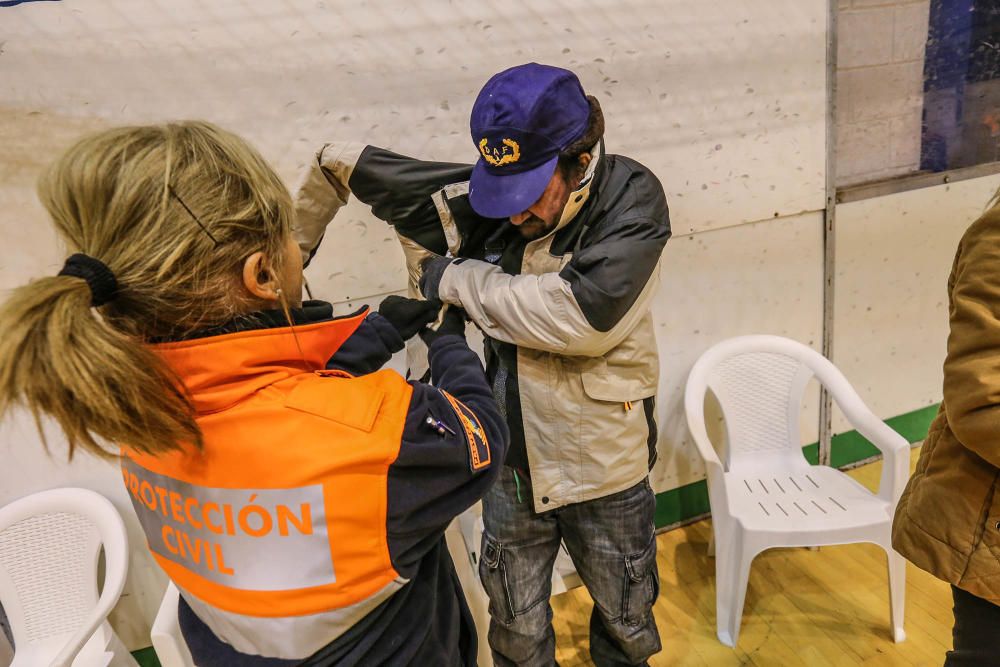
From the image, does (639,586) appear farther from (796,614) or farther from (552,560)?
A: (796,614)

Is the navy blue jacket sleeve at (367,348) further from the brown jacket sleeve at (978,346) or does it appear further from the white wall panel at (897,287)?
the white wall panel at (897,287)

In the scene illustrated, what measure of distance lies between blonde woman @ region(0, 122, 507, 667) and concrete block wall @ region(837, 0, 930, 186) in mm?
1972

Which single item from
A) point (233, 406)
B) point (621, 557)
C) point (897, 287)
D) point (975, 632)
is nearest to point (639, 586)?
point (621, 557)

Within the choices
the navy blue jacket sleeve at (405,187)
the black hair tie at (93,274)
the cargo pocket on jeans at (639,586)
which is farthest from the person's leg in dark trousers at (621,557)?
the black hair tie at (93,274)

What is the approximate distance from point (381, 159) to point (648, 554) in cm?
111

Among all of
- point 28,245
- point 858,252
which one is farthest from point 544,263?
point 858,252

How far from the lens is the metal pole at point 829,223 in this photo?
7.08 feet

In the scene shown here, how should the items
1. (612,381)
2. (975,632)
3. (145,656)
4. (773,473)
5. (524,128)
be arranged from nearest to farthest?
(975,632) → (524,128) → (612,381) → (145,656) → (773,473)

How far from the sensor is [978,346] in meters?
0.95

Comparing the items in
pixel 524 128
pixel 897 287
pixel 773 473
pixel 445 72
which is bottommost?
pixel 773 473

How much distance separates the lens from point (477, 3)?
1755 mm

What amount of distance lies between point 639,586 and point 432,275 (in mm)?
894

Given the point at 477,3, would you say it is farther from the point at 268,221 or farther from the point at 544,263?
the point at 268,221

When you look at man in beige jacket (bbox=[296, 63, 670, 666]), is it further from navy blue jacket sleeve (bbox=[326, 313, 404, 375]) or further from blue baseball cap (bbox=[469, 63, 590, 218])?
navy blue jacket sleeve (bbox=[326, 313, 404, 375])
